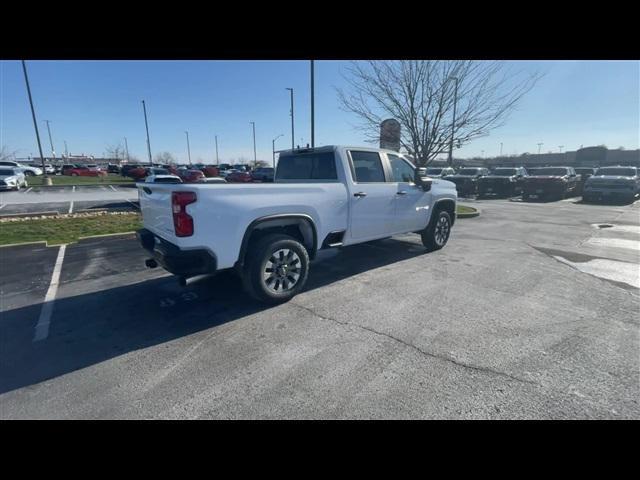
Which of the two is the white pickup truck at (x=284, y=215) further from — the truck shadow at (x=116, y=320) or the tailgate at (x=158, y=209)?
the truck shadow at (x=116, y=320)

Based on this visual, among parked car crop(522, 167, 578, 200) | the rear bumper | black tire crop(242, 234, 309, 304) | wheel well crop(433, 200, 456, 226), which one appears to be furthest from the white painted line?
parked car crop(522, 167, 578, 200)

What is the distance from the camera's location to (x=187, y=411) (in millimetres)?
2191

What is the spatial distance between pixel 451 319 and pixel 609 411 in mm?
1534


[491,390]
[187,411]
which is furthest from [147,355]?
[491,390]

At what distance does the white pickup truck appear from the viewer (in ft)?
10.7

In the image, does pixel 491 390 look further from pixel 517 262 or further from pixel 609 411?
pixel 517 262

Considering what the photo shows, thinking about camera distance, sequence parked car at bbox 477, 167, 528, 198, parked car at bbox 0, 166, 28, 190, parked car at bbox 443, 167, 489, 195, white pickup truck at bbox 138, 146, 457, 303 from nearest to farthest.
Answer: white pickup truck at bbox 138, 146, 457, 303, parked car at bbox 477, 167, 528, 198, parked car at bbox 0, 166, 28, 190, parked car at bbox 443, 167, 489, 195

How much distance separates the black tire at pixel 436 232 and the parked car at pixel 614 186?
642 inches

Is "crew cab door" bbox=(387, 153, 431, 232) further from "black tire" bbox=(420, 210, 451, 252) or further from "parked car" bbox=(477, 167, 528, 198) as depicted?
"parked car" bbox=(477, 167, 528, 198)

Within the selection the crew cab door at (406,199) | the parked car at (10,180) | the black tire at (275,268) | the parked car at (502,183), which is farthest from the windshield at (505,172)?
the parked car at (10,180)

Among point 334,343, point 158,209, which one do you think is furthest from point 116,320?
point 334,343

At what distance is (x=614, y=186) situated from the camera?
16.5 metres

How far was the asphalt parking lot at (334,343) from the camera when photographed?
2.28m

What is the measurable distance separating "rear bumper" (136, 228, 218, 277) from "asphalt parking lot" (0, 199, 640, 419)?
2.22ft
